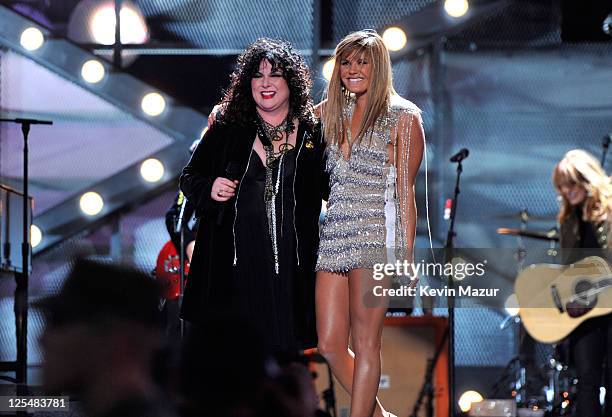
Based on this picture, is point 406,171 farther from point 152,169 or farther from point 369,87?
point 152,169

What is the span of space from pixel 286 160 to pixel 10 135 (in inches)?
130

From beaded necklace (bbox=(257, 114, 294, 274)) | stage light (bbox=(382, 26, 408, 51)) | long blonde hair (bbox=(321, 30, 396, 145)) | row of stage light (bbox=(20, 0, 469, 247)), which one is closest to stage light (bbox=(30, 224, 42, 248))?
row of stage light (bbox=(20, 0, 469, 247))

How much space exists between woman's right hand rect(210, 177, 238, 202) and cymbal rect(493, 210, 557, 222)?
321 centimetres

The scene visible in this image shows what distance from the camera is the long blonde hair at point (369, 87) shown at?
150 inches

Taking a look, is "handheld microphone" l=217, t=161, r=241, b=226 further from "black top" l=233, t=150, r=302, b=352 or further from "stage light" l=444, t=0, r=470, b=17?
"stage light" l=444, t=0, r=470, b=17

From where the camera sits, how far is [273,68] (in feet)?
12.5

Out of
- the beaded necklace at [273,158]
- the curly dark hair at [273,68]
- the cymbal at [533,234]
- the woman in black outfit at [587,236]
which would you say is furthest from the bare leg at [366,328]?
the cymbal at [533,234]

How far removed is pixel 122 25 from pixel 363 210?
3.40m

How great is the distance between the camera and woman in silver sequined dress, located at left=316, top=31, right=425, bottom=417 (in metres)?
3.71

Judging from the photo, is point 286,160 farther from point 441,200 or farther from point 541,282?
point 441,200

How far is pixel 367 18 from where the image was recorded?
6613 mm

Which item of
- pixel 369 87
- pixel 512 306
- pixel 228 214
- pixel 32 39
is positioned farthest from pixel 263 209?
pixel 32 39

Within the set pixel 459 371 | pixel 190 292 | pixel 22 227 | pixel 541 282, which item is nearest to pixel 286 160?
pixel 190 292

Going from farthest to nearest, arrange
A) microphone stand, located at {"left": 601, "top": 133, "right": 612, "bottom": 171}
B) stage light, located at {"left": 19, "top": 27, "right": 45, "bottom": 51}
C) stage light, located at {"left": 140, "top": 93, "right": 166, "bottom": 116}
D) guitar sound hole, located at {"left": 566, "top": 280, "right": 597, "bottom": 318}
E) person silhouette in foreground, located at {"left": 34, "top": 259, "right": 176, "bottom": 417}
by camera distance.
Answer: stage light, located at {"left": 140, "top": 93, "right": 166, "bottom": 116}
stage light, located at {"left": 19, "top": 27, "right": 45, "bottom": 51}
microphone stand, located at {"left": 601, "top": 133, "right": 612, "bottom": 171}
guitar sound hole, located at {"left": 566, "top": 280, "right": 597, "bottom": 318}
person silhouette in foreground, located at {"left": 34, "top": 259, "right": 176, "bottom": 417}
